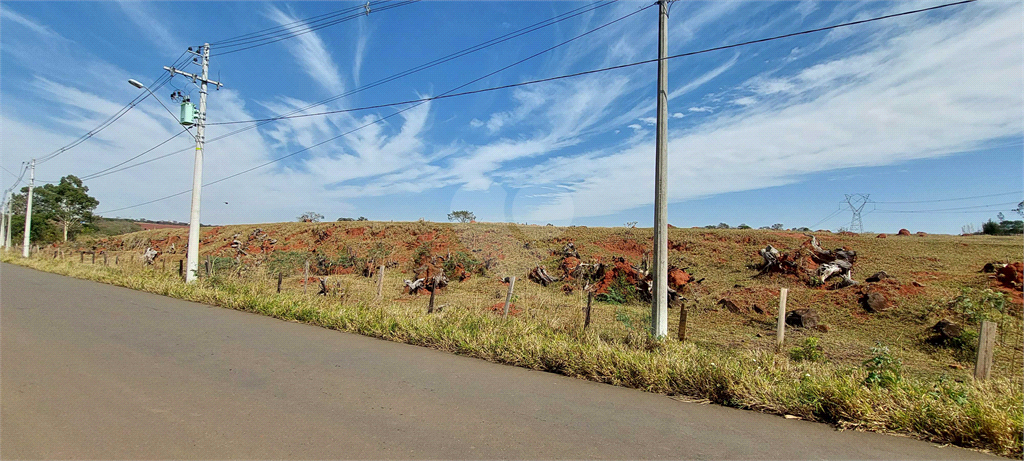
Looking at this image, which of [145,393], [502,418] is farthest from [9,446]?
[502,418]

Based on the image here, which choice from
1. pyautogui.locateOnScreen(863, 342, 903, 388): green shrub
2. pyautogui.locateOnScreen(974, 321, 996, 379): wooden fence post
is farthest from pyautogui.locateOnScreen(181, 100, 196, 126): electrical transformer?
pyautogui.locateOnScreen(974, 321, 996, 379): wooden fence post

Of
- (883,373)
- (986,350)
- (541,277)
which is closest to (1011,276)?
(986,350)

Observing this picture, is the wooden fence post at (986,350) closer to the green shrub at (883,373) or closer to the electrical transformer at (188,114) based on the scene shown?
the green shrub at (883,373)

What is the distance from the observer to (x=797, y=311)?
11305 millimetres

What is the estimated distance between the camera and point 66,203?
59375 mm

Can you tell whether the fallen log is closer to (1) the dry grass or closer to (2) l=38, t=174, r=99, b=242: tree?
(1) the dry grass

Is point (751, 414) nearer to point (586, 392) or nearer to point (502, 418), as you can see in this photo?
point (586, 392)

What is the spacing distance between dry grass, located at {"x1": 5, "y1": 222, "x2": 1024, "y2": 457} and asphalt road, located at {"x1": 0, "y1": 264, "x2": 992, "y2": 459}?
0.29 meters

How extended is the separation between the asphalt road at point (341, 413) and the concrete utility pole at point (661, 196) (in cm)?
200

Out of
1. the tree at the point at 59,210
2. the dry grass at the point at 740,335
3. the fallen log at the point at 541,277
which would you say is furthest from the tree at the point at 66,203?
the fallen log at the point at 541,277

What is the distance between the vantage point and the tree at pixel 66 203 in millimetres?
58469

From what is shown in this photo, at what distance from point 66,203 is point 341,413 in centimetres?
7735

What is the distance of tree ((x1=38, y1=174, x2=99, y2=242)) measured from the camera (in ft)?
192

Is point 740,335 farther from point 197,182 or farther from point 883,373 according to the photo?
point 197,182
